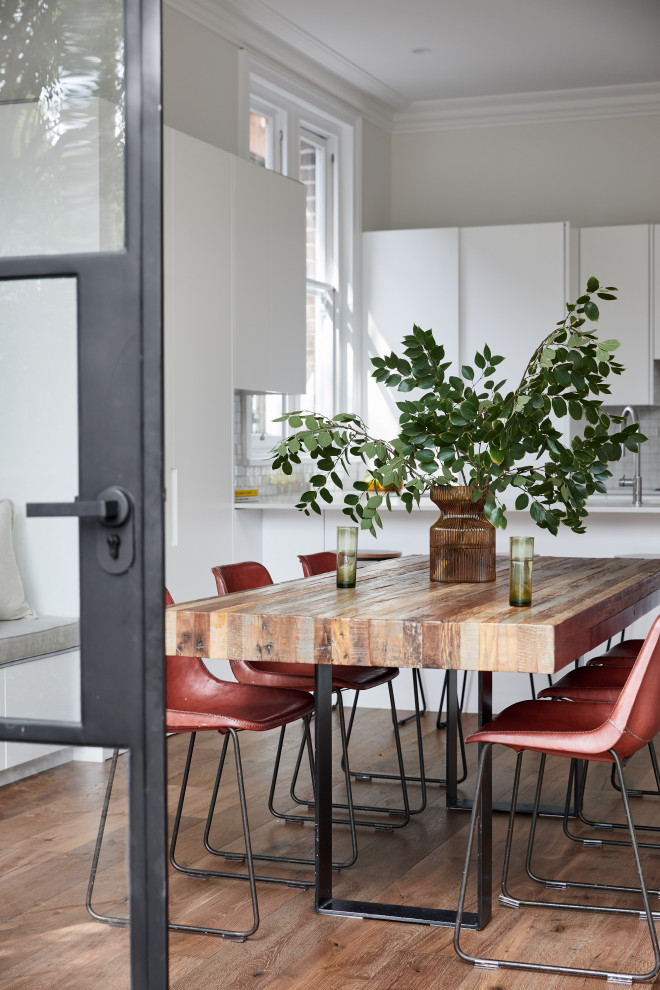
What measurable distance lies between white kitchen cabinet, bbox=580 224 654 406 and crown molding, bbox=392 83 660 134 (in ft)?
3.39

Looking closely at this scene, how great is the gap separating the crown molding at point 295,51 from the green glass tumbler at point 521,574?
3901mm

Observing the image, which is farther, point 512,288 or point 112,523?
point 512,288

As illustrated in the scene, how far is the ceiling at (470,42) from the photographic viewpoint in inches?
246

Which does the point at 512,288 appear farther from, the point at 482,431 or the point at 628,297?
the point at 482,431

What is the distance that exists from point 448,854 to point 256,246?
330 cm

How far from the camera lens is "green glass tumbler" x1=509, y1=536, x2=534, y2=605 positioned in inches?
113

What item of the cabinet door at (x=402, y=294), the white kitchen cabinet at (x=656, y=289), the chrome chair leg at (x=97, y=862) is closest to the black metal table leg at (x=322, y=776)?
the chrome chair leg at (x=97, y=862)

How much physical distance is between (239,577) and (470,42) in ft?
14.1

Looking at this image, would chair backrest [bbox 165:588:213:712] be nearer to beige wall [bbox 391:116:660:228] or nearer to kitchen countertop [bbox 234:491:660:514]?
kitchen countertop [bbox 234:491:660:514]

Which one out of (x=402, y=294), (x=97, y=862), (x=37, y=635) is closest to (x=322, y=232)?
(x=402, y=294)

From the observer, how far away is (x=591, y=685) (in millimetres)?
3549

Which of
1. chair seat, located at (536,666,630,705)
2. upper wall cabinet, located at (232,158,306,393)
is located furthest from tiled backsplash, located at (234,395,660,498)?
chair seat, located at (536,666,630,705)

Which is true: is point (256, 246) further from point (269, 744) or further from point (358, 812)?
point (358, 812)

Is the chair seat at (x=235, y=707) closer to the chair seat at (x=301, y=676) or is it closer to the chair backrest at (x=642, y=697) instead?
the chair seat at (x=301, y=676)
